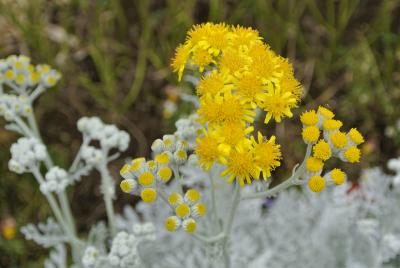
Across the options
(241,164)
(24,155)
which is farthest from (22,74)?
(241,164)

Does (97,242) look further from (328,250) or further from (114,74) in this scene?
(114,74)

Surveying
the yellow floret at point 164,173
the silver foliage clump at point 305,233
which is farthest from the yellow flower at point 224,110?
the silver foliage clump at point 305,233

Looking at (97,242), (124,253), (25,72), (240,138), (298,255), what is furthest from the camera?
(298,255)

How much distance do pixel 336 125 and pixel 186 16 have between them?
7.71ft

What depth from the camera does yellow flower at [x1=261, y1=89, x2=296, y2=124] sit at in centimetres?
172

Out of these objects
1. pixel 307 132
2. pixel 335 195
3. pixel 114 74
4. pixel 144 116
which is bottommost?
pixel 307 132

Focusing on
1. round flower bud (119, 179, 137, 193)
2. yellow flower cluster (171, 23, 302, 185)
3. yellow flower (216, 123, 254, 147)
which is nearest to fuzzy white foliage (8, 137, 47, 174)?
round flower bud (119, 179, 137, 193)

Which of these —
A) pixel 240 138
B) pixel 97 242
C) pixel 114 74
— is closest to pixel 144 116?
pixel 114 74

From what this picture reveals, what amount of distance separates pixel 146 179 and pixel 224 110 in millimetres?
333

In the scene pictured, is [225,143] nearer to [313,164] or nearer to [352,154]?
[313,164]

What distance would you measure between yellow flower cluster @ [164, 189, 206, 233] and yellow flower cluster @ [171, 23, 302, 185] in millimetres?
147

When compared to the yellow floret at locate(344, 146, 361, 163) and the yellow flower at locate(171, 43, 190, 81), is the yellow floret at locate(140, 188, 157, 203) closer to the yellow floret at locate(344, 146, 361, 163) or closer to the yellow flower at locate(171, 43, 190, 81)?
the yellow flower at locate(171, 43, 190, 81)

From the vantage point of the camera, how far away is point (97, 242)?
269cm

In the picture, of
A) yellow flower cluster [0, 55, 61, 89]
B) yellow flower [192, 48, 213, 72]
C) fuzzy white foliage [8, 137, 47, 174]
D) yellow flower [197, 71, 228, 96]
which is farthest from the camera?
yellow flower cluster [0, 55, 61, 89]
